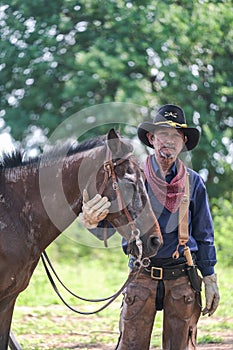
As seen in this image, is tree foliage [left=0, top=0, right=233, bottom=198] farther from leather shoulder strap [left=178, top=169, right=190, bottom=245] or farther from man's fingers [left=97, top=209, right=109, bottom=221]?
man's fingers [left=97, top=209, right=109, bottom=221]

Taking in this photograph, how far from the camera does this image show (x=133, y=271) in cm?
468

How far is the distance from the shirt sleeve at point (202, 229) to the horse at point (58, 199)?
0.58 meters

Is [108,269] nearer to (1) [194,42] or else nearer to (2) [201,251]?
(1) [194,42]

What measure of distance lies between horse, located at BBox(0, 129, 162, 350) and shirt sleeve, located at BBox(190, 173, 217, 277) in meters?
0.58

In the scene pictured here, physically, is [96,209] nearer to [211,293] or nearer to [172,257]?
[172,257]

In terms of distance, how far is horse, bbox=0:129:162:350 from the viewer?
426 cm

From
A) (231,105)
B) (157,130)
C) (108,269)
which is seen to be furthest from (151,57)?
(157,130)

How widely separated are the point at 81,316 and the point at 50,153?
4.79m

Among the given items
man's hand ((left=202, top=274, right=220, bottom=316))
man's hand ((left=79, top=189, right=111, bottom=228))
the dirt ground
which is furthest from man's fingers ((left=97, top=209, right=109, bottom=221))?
the dirt ground

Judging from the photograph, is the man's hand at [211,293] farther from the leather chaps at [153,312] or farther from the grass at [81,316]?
the grass at [81,316]

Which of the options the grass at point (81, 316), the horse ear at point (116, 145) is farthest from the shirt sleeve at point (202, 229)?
the horse ear at point (116, 145)

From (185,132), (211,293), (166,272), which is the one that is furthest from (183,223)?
(185,132)

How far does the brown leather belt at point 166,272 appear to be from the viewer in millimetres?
4699

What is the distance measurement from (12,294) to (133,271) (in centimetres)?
79
